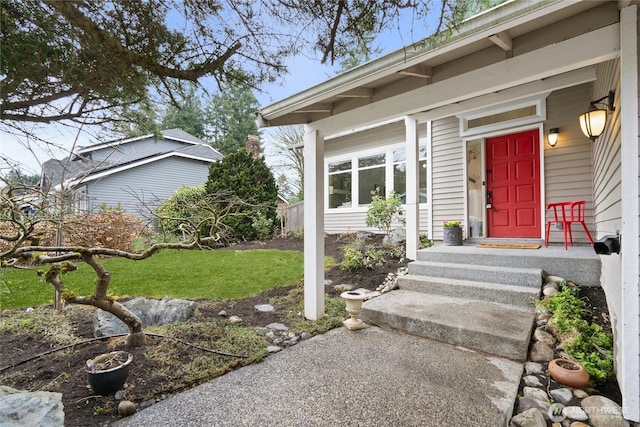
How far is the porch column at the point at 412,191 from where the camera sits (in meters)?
5.38

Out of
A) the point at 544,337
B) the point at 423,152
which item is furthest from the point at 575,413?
the point at 423,152

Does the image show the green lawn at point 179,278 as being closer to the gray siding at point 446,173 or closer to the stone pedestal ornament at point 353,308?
the stone pedestal ornament at point 353,308

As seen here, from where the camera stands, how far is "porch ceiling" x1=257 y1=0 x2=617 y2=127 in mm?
1921

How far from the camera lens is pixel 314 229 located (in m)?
3.62

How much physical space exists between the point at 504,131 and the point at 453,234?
7.07 feet

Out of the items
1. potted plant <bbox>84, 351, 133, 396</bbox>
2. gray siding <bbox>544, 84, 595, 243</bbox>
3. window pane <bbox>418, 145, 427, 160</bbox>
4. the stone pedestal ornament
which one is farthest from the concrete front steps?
window pane <bbox>418, 145, 427, 160</bbox>

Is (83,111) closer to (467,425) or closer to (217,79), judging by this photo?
(217,79)

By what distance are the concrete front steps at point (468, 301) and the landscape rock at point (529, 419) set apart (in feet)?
2.69

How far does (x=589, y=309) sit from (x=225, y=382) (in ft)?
12.1

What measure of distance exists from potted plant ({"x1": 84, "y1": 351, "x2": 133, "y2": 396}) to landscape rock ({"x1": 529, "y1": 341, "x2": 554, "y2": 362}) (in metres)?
3.29

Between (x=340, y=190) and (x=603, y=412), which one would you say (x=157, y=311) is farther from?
(x=340, y=190)

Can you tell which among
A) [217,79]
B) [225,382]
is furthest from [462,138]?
[225,382]

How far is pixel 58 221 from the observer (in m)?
2.41

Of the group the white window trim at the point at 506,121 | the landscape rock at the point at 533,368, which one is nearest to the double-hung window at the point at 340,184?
the white window trim at the point at 506,121
